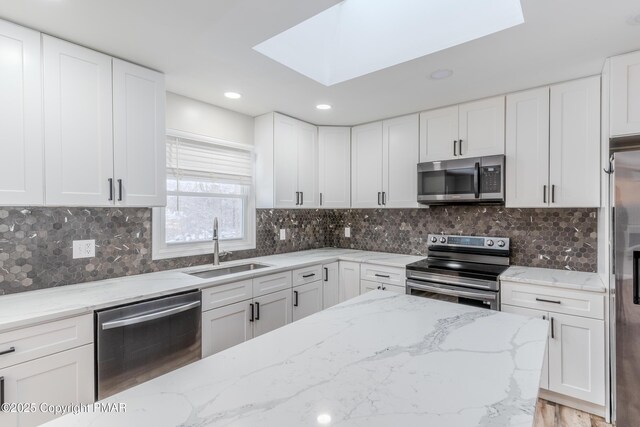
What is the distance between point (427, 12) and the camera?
2.00 m

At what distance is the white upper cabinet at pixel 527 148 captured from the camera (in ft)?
8.20

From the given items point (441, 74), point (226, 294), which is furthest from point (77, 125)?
point (441, 74)

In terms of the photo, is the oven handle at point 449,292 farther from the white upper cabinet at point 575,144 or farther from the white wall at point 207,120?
the white wall at point 207,120

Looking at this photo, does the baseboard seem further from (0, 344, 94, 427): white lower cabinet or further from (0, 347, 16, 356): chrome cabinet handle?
(0, 347, 16, 356): chrome cabinet handle

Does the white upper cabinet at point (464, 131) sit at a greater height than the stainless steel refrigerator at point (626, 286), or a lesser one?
greater

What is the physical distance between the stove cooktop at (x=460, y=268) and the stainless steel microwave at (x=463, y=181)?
1.88ft

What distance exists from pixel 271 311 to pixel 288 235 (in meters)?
1.14

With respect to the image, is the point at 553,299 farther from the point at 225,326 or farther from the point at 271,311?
the point at 225,326

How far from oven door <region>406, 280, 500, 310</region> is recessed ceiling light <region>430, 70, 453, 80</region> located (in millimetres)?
1616

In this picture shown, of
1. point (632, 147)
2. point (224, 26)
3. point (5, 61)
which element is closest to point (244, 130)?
point (224, 26)

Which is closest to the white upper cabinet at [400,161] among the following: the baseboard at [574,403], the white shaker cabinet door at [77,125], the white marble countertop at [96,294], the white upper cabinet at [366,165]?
the white upper cabinet at [366,165]

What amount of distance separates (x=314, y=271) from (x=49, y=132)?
2.23 metres

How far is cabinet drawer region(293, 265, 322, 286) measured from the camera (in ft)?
9.61

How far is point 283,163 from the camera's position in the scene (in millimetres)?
3260
